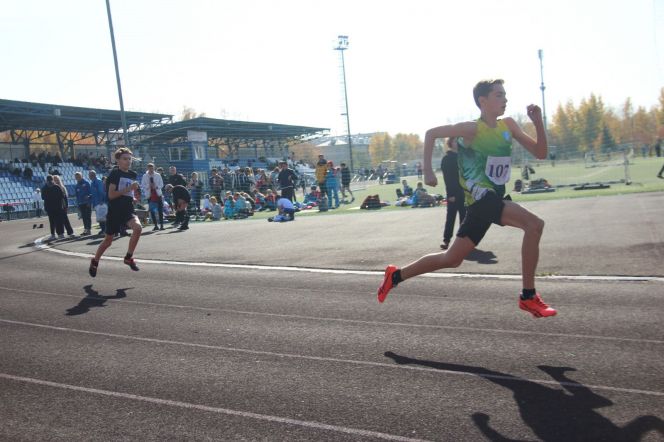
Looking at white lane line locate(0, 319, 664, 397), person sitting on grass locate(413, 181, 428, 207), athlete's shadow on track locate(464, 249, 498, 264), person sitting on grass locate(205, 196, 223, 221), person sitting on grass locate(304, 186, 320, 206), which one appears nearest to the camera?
white lane line locate(0, 319, 664, 397)

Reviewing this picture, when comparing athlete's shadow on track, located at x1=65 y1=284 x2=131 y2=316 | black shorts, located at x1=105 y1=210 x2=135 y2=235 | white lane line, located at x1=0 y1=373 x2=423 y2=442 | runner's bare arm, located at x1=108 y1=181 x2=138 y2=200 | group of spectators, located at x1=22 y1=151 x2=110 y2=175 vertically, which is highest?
group of spectators, located at x1=22 y1=151 x2=110 y2=175

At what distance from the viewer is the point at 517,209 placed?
4793mm

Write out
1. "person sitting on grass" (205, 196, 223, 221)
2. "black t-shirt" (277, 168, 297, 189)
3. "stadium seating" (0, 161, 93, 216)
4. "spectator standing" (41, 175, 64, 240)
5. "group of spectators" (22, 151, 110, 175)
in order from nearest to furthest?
1. "spectator standing" (41, 175, 64, 240)
2. "black t-shirt" (277, 168, 297, 189)
3. "person sitting on grass" (205, 196, 223, 221)
4. "stadium seating" (0, 161, 93, 216)
5. "group of spectators" (22, 151, 110, 175)

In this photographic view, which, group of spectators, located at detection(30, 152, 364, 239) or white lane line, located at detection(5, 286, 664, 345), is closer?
white lane line, located at detection(5, 286, 664, 345)

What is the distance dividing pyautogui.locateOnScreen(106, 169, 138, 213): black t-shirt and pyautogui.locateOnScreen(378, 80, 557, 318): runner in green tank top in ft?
19.0

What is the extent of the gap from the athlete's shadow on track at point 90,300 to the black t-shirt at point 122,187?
160 cm

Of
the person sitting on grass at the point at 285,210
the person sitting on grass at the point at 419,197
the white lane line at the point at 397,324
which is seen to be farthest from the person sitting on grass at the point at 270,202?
the white lane line at the point at 397,324

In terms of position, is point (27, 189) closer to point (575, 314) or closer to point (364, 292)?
point (364, 292)

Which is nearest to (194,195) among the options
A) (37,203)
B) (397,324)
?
(37,203)

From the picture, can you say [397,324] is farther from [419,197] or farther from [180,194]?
[419,197]

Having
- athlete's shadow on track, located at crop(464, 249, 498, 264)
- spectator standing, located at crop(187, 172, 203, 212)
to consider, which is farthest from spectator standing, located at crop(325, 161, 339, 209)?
athlete's shadow on track, located at crop(464, 249, 498, 264)

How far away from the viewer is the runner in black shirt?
9.09 metres

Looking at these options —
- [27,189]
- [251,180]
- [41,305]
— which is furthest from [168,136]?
[41,305]

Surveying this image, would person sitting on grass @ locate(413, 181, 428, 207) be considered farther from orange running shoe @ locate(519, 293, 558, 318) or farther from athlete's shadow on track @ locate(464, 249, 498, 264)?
orange running shoe @ locate(519, 293, 558, 318)
